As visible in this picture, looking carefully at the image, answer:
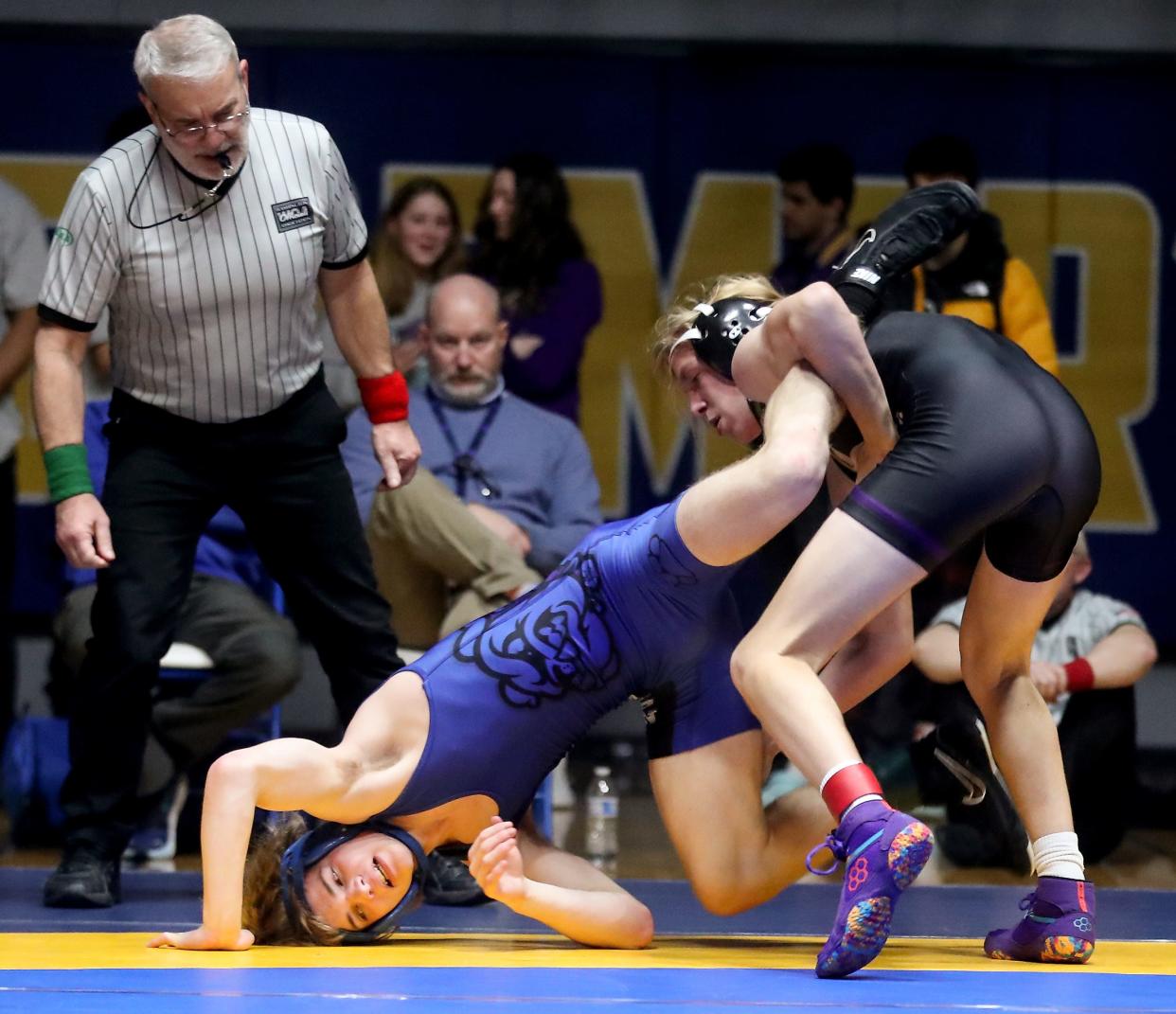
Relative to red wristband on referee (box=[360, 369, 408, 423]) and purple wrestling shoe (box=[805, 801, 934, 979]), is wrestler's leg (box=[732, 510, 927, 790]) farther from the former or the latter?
red wristband on referee (box=[360, 369, 408, 423])

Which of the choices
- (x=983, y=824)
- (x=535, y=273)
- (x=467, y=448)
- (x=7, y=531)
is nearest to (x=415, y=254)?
(x=535, y=273)

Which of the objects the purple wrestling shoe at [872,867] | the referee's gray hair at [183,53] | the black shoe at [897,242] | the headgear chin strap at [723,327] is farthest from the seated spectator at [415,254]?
the purple wrestling shoe at [872,867]

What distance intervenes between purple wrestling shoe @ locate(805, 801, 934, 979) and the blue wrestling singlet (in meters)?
0.60

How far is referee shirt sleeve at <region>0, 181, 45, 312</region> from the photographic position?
4.52 m

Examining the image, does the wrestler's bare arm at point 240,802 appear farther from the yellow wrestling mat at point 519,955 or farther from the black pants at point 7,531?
the black pants at point 7,531

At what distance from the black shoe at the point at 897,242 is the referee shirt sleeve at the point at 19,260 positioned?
7.13 ft

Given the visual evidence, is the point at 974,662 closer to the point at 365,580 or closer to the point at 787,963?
the point at 787,963

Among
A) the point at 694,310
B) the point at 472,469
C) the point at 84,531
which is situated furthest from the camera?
the point at 472,469

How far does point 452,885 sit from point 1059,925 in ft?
4.61

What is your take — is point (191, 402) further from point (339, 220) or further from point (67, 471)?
point (339, 220)

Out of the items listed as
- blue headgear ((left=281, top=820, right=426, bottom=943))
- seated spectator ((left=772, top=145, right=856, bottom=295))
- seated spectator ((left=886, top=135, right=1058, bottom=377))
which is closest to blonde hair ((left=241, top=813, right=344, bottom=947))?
blue headgear ((left=281, top=820, right=426, bottom=943))

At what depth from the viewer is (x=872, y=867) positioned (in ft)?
8.54

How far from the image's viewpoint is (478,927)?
359 cm

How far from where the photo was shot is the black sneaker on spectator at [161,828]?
4.61 metres
